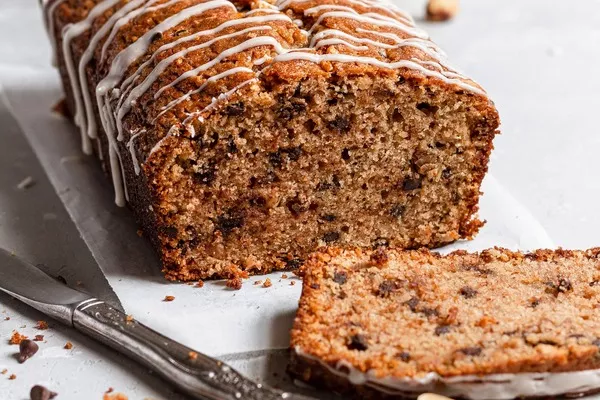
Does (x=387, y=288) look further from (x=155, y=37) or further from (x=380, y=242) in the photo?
(x=155, y=37)

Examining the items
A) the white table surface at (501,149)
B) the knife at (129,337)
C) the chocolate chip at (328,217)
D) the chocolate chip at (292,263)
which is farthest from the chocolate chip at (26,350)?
the chocolate chip at (328,217)

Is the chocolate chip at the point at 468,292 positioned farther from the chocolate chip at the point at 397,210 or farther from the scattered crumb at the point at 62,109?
the scattered crumb at the point at 62,109

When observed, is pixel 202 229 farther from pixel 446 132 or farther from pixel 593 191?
pixel 593 191

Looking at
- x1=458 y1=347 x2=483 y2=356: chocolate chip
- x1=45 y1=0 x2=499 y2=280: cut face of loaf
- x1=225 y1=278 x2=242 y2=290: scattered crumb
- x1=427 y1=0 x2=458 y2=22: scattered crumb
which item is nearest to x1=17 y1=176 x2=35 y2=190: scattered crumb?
x1=45 y1=0 x2=499 y2=280: cut face of loaf

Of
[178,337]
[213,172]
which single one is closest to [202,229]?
[213,172]

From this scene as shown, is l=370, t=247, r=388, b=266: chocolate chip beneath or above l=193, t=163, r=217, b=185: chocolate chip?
beneath

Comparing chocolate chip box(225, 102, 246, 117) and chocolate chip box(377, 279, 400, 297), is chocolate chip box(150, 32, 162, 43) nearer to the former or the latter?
chocolate chip box(225, 102, 246, 117)
